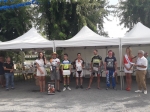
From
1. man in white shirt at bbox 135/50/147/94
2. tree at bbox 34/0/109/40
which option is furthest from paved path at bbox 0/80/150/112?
tree at bbox 34/0/109/40

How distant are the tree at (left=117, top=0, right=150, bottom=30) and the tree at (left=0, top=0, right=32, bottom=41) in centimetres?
733

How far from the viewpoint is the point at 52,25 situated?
12.6 meters

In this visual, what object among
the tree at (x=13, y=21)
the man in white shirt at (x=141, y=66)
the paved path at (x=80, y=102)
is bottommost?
the paved path at (x=80, y=102)

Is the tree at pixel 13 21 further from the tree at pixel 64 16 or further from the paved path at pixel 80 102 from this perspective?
the paved path at pixel 80 102

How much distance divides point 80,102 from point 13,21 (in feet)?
30.8

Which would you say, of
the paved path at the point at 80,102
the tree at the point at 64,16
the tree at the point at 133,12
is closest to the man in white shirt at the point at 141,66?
the paved path at the point at 80,102

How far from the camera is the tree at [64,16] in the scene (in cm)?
1218

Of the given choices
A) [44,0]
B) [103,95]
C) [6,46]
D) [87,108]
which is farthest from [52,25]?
[87,108]

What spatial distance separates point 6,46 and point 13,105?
275cm

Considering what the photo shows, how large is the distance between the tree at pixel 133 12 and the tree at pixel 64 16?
2326 mm

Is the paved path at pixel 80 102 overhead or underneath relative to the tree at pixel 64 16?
underneath

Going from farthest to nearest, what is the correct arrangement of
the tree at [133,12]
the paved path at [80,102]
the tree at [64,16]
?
the tree at [133,12]
the tree at [64,16]
the paved path at [80,102]

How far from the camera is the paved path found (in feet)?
Answer: 14.8

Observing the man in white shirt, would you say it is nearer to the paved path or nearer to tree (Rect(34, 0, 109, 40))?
the paved path
